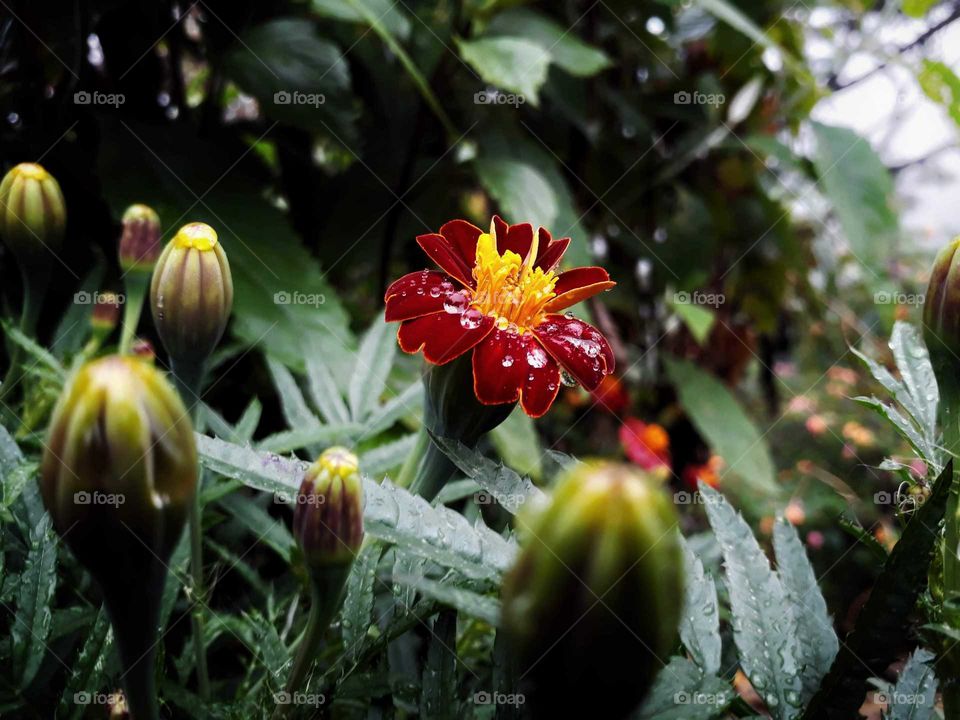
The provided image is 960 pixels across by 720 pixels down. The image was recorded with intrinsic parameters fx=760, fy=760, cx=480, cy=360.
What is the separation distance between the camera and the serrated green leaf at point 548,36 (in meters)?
0.79

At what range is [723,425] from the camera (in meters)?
1.12

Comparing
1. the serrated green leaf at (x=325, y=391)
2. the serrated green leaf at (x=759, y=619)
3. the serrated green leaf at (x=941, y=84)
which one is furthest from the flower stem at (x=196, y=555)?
the serrated green leaf at (x=941, y=84)

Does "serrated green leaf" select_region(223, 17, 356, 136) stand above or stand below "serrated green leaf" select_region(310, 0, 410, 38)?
below

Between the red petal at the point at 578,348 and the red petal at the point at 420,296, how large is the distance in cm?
4

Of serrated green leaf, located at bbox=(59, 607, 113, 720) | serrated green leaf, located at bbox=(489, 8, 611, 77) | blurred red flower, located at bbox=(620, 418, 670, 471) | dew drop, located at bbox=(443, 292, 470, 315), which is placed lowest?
blurred red flower, located at bbox=(620, 418, 670, 471)

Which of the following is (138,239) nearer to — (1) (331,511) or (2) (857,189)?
(1) (331,511)

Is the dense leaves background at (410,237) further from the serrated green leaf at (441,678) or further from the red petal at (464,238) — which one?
the red petal at (464,238)

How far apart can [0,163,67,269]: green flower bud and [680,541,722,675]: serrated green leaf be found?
36 centimetres

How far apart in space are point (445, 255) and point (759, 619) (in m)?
0.21

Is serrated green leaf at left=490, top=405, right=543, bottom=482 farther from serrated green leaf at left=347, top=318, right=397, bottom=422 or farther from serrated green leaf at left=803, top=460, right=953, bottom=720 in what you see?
serrated green leaf at left=803, top=460, right=953, bottom=720

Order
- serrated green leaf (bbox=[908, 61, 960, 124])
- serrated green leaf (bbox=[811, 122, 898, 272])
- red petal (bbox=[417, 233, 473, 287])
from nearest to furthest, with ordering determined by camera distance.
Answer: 1. red petal (bbox=[417, 233, 473, 287])
2. serrated green leaf (bbox=[908, 61, 960, 124])
3. serrated green leaf (bbox=[811, 122, 898, 272])

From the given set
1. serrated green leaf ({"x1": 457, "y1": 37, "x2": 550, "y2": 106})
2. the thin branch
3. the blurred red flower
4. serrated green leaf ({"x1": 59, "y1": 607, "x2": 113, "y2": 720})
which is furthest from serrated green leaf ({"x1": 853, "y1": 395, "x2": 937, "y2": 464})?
the thin branch

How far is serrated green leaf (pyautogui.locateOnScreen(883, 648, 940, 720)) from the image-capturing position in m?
0.29

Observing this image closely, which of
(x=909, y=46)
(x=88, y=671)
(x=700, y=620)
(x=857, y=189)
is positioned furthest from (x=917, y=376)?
(x=909, y=46)
